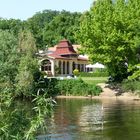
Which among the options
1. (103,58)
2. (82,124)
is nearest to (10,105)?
(82,124)

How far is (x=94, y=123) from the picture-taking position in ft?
109

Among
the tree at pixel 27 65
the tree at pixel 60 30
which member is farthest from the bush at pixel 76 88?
the tree at pixel 60 30

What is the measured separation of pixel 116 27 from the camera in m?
57.1

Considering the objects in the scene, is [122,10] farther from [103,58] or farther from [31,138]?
[31,138]

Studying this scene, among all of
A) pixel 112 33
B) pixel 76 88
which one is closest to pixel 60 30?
pixel 76 88

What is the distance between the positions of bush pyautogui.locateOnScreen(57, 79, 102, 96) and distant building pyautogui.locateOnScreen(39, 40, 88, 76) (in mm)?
20700

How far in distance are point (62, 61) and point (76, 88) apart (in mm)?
30090

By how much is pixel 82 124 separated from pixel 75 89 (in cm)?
2569

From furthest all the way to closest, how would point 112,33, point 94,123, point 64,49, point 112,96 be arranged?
point 64,49, point 112,96, point 112,33, point 94,123

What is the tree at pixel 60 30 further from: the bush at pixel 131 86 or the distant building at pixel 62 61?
the bush at pixel 131 86

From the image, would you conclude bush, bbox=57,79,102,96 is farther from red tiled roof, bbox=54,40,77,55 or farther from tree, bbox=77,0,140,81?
red tiled roof, bbox=54,40,77,55

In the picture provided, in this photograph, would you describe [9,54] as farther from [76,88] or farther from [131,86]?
[131,86]

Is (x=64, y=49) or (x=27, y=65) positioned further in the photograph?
(x=64, y=49)

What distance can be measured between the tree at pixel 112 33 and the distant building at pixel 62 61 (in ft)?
74.6
